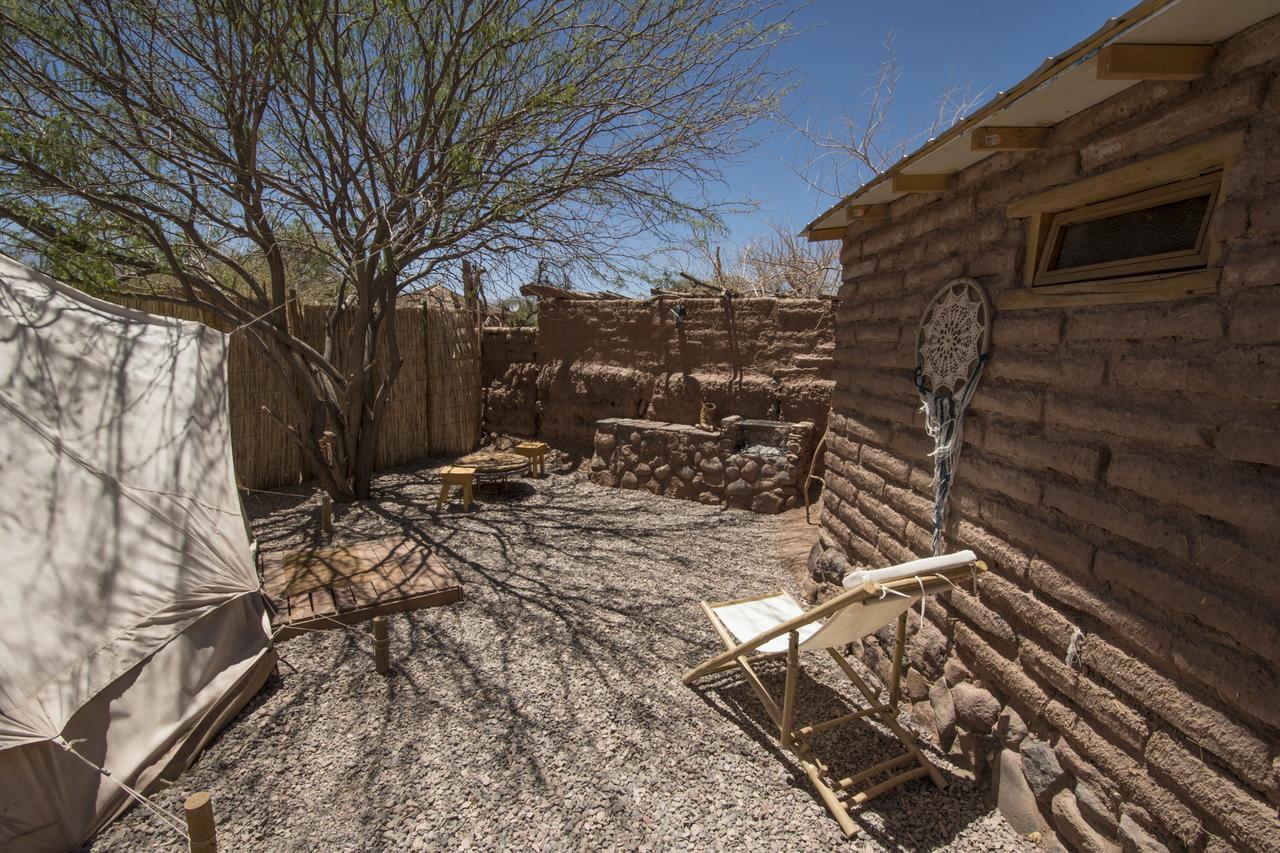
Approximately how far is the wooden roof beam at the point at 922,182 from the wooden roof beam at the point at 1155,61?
4.34 feet

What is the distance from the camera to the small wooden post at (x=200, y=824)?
1.86 m

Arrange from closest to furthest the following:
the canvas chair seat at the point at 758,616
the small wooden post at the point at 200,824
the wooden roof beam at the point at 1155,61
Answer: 1. the wooden roof beam at the point at 1155,61
2. the small wooden post at the point at 200,824
3. the canvas chair seat at the point at 758,616

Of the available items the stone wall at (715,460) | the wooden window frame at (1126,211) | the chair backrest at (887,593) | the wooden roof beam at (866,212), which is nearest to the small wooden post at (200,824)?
the chair backrest at (887,593)

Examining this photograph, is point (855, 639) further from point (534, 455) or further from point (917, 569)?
point (534, 455)

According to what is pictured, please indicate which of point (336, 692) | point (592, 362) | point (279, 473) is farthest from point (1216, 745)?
point (279, 473)

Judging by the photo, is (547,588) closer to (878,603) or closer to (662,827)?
(662,827)

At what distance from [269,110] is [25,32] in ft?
5.09

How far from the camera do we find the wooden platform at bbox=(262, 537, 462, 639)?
12.8ft

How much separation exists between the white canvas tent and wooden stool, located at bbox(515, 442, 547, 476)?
4.24 m

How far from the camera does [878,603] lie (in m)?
2.33

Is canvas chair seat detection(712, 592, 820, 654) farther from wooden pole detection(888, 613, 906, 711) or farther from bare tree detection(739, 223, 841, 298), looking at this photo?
bare tree detection(739, 223, 841, 298)

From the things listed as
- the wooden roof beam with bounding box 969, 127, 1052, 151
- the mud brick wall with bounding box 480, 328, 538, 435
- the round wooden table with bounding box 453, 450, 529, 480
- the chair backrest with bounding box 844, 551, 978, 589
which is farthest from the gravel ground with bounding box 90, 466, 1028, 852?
the mud brick wall with bounding box 480, 328, 538, 435

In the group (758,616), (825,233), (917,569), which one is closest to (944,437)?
(917,569)

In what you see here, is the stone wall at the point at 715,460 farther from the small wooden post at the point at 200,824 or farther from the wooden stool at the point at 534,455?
the small wooden post at the point at 200,824
